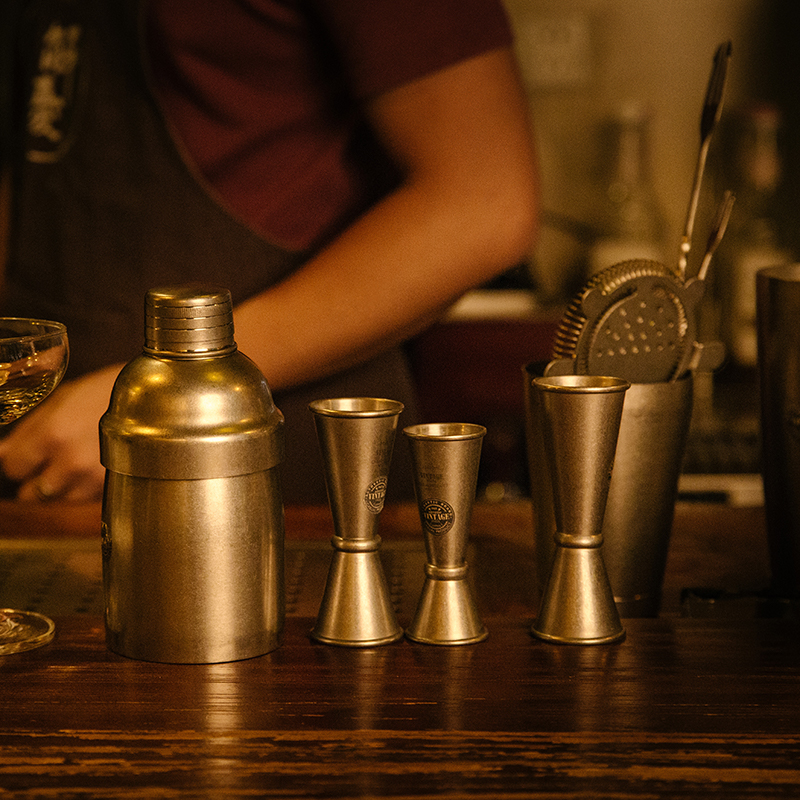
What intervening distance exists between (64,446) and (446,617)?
49 cm

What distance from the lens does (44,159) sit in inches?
49.6

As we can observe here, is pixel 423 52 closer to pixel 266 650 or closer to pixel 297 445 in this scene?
pixel 297 445

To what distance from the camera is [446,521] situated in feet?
2.09

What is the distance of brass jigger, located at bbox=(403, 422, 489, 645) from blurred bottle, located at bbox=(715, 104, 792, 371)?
5.61ft

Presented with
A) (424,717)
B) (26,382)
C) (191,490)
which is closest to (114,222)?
(26,382)

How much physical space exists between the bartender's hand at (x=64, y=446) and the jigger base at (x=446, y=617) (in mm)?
467

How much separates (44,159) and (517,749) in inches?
38.1

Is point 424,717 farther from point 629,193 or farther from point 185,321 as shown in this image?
point 629,193

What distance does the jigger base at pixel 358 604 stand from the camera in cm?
65

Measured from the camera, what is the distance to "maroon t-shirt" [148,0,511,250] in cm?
105

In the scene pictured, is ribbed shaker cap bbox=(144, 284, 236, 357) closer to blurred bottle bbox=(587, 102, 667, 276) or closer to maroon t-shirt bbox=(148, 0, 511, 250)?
maroon t-shirt bbox=(148, 0, 511, 250)

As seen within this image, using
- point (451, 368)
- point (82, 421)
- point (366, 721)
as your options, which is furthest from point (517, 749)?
point (451, 368)

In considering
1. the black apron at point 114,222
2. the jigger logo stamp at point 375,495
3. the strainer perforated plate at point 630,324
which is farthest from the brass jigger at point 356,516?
the black apron at point 114,222

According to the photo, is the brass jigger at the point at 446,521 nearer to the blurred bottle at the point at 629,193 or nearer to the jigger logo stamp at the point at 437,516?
the jigger logo stamp at the point at 437,516
